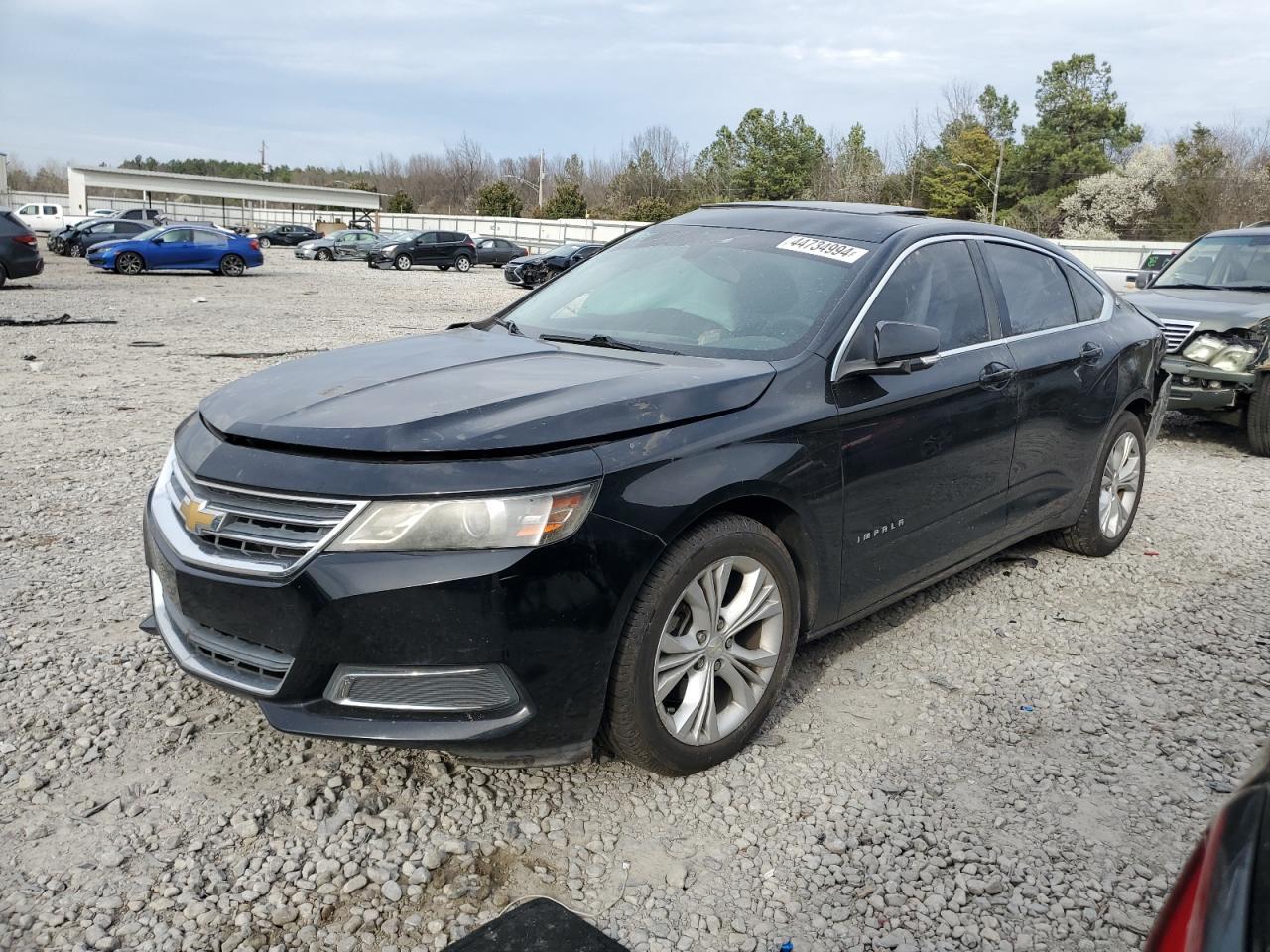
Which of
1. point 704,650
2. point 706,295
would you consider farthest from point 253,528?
point 706,295

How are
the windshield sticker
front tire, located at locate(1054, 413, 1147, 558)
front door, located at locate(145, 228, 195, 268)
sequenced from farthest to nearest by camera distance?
1. front door, located at locate(145, 228, 195, 268)
2. front tire, located at locate(1054, 413, 1147, 558)
3. the windshield sticker

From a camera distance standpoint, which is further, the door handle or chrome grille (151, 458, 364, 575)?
the door handle

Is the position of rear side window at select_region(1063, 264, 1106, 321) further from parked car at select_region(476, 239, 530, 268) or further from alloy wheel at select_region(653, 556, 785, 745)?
parked car at select_region(476, 239, 530, 268)

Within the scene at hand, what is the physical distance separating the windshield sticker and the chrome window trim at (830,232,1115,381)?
142mm

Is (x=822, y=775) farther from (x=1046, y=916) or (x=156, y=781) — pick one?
(x=156, y=781)

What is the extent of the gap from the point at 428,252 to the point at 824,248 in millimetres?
Result: 37150

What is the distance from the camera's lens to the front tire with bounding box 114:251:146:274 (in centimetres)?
2700

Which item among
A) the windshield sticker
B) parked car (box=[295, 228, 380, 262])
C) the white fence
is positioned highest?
the white fence

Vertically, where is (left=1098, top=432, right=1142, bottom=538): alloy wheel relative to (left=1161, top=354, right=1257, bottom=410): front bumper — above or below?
below

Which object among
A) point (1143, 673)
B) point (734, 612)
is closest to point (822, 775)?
point (734, 612)

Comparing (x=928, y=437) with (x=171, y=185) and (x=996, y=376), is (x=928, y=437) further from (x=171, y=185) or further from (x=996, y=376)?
(x=171, y=185)

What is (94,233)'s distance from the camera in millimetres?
33156

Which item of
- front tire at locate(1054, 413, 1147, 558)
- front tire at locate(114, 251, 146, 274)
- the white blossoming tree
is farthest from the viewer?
the white blossoming tree

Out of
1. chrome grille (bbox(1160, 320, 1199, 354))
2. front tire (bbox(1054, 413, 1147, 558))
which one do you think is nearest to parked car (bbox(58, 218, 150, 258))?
chrome grille (bbox(1160, 320, 1199, 354))
